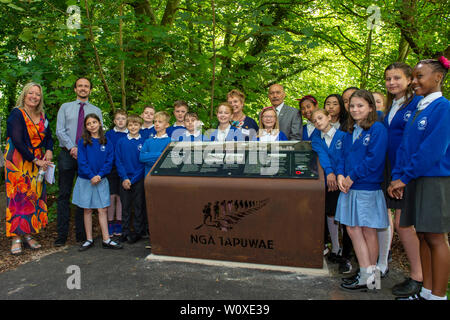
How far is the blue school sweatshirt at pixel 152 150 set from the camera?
4461mm

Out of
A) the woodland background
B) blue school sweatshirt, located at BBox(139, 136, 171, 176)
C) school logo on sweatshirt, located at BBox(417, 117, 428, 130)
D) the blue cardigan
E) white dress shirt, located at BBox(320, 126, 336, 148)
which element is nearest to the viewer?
school logo on sweatshirt, located at BBox(417, 117, 428, 130)

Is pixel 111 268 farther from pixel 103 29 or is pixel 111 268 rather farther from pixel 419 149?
pixel 103 29

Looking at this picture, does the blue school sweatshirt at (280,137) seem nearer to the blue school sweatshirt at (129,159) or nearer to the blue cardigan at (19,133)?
the blue school sweatshirt at (129,159)

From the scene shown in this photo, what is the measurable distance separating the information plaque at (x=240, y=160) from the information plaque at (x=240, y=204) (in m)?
0.01

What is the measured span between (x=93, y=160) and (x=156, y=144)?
86 centimetres

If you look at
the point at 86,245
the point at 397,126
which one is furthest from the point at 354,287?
the point at 86,245

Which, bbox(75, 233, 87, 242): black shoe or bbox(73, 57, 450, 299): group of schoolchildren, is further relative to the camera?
bbox(75, 233, 87, 242): black shoe

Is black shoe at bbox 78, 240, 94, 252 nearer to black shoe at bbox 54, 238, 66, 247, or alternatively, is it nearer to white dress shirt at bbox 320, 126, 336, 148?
black shoe at bbox 54, 238, 66, 247

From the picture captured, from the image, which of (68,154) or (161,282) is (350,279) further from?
(68,154)

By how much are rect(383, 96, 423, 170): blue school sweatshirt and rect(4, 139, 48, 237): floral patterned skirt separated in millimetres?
→ 4492

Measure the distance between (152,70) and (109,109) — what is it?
1180mm

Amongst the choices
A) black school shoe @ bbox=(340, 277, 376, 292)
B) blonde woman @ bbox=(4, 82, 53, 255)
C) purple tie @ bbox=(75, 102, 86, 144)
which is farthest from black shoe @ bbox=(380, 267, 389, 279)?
blonde woman @ bbox=(4, 82, 53, 255)

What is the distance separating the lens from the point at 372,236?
10.5 feet

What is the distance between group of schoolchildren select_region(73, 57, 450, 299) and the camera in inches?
105
